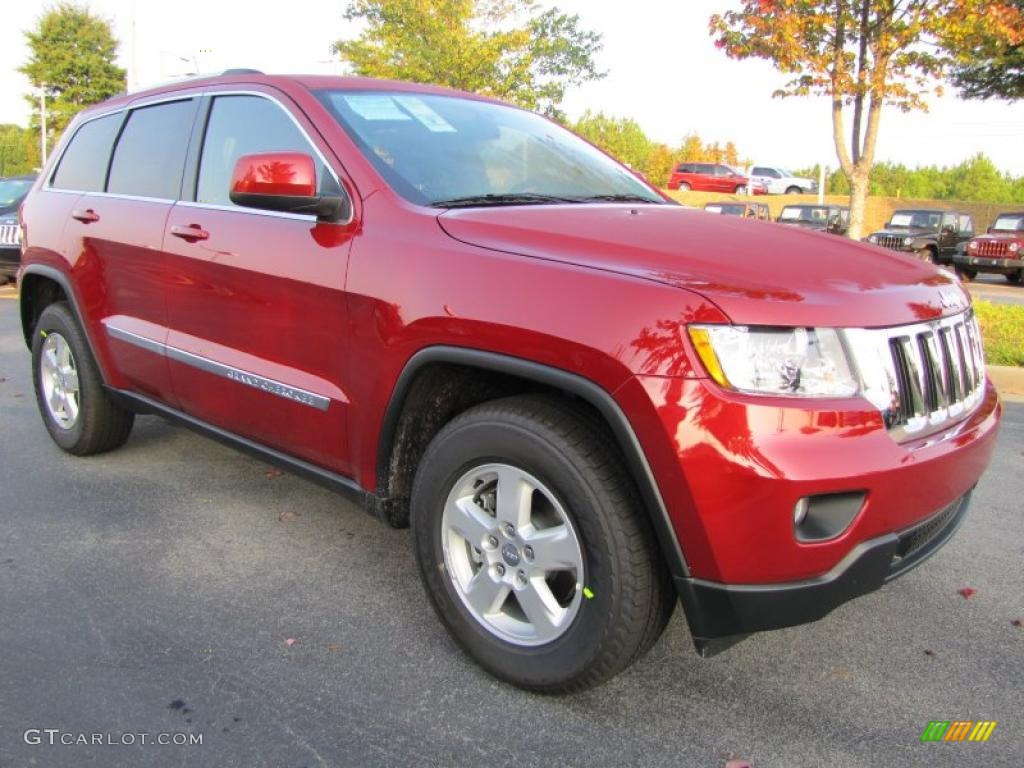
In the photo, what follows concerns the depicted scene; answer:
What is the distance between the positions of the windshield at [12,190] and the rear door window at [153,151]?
9600 mm

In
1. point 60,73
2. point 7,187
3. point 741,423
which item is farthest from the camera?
point 60,73

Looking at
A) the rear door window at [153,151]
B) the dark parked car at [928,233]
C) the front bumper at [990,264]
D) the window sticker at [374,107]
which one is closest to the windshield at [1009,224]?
the dark parked car at [928,233]

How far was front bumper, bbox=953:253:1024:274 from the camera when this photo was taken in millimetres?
19266

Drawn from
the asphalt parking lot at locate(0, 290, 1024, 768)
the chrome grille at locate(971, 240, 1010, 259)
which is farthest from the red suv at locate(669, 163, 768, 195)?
the asphalt parking lot at locate(0, 290, 1024, 768)

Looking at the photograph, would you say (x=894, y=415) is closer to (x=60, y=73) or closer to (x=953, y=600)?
(x=953, y=600)

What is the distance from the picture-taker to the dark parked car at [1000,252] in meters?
19.2

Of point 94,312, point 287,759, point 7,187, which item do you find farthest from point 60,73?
point 287,759

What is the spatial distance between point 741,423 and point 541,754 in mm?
1026

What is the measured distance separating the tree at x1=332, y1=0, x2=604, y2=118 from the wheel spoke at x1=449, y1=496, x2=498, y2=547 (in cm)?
1676

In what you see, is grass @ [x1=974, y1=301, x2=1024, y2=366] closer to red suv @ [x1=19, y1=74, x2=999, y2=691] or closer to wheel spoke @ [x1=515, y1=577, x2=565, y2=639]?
red suv @ [x1=19, y1=74, x2=999, y2=691]

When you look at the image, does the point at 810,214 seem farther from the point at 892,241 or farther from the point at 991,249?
the point at 991,249

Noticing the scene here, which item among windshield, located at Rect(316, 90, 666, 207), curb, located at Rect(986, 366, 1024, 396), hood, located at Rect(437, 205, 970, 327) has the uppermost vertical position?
windshield, located at Rect(316, 90, 666, 207)

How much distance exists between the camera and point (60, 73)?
42.0 metres

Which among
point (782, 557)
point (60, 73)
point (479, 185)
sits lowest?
point (782, 557)
